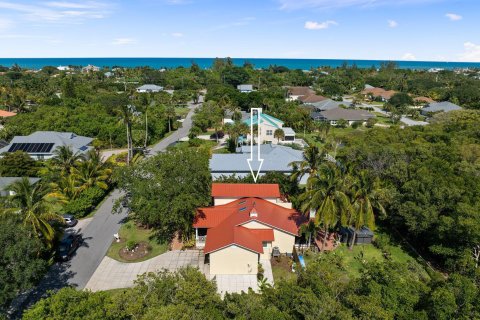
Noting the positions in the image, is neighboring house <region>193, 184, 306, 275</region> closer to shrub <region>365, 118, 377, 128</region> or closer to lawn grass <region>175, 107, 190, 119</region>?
shrub <region>365, 118, 377, 128</region>

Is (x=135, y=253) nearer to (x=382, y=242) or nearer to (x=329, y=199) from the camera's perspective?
(x=329, y=199)

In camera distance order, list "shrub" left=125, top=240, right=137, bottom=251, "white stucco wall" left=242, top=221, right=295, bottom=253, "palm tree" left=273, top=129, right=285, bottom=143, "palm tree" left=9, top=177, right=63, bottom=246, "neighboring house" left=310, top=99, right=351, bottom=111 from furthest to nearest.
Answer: "neighboring house" left=310, top=99, right=351, bottom=111 → "palm tree" left=273, top=129, right=285, bottom=143 → "shrub" left=125, top=240, right=137, bottom=251 → "white stucco wall" left=242, top=221, right=295, bottom=253 → "palm tree" left=9, top=177, right=63, bottom=246

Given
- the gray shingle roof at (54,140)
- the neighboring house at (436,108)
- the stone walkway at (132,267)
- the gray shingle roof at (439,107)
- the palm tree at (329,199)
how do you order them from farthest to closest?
1. the gray shingle roof at (439,107)
2. the neighboring house at (436,108)
3. the gray shingle roof at (54,140)
4. the palm tree at (329,199)
5. the stone walkway at (132,267)

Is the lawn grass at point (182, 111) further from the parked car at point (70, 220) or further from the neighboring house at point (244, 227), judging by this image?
the neighboring house at point (244, 227)

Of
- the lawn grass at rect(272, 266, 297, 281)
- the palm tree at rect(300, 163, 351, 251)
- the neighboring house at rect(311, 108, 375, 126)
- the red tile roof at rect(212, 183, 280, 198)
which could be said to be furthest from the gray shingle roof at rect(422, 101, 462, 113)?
the lawn grass at rect(272, 266, 297, 281)

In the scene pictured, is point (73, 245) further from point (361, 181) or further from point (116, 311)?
point (361, 181)

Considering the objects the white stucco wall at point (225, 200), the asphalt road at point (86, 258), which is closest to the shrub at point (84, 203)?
the asphalt road at point (86, 258)

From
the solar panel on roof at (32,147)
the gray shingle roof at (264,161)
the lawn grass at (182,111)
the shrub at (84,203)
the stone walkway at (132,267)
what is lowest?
the stone walkway at (132,267)
